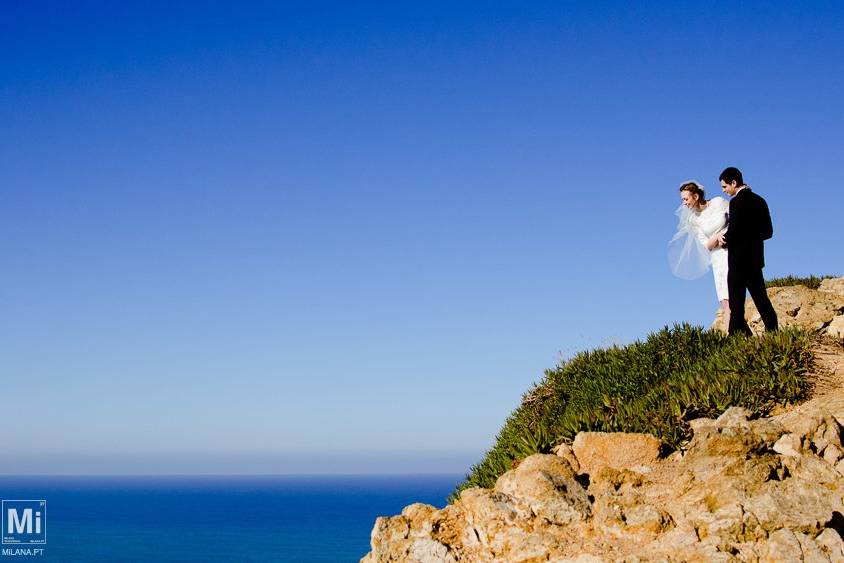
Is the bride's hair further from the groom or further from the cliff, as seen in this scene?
the cliff

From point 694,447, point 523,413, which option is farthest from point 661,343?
point 694,447

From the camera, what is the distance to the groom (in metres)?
13.1

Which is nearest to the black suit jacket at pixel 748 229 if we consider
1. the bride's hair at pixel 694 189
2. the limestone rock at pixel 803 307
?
the bride's hair at pixel 694 189

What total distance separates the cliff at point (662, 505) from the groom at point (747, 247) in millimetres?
3367

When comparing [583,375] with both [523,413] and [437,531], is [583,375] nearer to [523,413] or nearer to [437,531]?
[523,413]

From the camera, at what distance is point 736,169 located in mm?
13492

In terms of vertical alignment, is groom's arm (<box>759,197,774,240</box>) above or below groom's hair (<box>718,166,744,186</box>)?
below

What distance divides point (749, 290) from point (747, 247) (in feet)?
2.49

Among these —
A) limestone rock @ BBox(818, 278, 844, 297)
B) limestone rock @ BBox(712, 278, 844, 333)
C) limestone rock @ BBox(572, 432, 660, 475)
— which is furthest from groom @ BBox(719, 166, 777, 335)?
limestone rock @ BBox(818, 278, 844, 297)

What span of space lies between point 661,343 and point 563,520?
6376 millimetres

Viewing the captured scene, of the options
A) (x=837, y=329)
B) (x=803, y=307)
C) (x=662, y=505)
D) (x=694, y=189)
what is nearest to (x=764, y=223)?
(x=694, y=189)

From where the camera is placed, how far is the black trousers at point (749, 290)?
13180 millimetres

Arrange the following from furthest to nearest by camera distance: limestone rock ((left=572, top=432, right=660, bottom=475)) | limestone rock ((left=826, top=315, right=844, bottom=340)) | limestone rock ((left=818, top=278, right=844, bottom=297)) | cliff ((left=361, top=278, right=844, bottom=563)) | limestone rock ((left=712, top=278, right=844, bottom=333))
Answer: limestone rock ((left=818, top=278, right=844, bottom=297)) → limestone rock ((left=712, top=278, right=844, bottom=333)) → limestone rock ((left=826, top=315, right=844, bottom=340)) → limestone rock ((left=572, top=432, right=660, bottom=475)) → cliff ((left=361, top=278, right=844, bottom=563))

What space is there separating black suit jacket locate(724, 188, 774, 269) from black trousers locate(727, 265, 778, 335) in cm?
11
